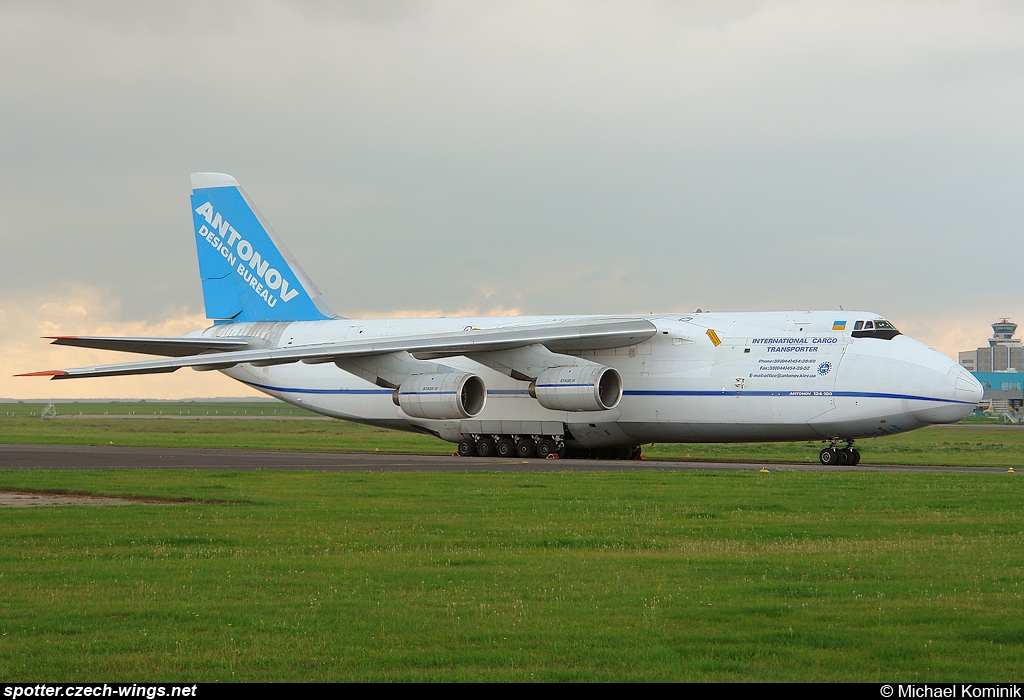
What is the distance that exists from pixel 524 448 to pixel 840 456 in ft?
26.5

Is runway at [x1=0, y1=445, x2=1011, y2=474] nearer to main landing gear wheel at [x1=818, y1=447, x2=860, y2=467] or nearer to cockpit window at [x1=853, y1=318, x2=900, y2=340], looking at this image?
main landing gear wheel at [x1=818, y1=447, x2=860, y2=467]

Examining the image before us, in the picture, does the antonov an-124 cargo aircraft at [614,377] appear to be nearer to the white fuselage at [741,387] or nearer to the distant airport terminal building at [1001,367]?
the white fuselage at [741,387]

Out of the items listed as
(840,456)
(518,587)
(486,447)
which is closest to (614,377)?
(486,447)

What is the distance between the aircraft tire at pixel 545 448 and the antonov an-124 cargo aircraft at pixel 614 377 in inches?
1.2

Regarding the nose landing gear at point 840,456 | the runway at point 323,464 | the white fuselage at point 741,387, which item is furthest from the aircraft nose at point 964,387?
the nose landing gear at point 840,456

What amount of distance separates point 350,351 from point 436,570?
57.7ft

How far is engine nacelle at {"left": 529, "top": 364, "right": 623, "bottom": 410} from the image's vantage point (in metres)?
26.4

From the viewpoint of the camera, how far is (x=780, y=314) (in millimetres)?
27203

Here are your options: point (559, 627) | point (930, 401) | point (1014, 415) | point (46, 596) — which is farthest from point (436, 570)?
point (1014, 415)

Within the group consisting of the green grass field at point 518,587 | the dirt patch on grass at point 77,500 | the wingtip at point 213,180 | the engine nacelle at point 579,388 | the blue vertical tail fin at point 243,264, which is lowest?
the green grass field at point 518,587

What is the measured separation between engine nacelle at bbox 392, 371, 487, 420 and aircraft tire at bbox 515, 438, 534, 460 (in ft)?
7.46

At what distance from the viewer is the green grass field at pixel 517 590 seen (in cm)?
691
